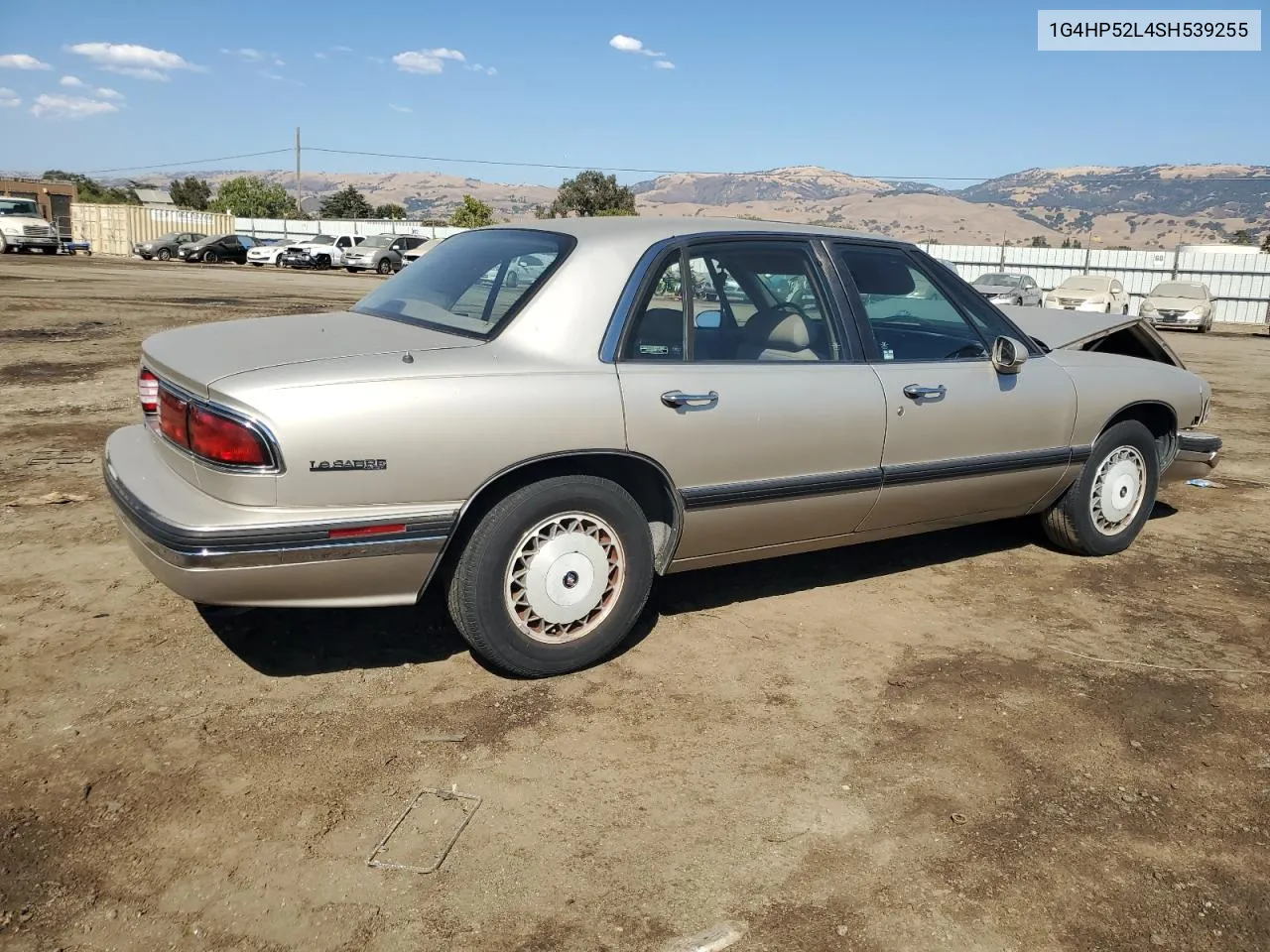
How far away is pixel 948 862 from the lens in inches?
107

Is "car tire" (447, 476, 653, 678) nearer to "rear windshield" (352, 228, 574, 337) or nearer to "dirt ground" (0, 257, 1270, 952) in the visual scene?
"dirt ground" (0, 257, 1270, 952)

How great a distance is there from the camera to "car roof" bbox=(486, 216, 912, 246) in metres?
3.90

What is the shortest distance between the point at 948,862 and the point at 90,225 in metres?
54.6

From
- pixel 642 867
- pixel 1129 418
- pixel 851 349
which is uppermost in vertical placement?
pixel 851 349

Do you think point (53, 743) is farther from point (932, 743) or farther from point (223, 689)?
point (932, 743)

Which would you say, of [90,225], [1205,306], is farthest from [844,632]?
[90,225]

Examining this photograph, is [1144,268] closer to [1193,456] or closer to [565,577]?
[1193,456]

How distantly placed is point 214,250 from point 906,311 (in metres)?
38.9

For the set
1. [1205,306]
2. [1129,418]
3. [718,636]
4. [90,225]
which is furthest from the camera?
[90,225]

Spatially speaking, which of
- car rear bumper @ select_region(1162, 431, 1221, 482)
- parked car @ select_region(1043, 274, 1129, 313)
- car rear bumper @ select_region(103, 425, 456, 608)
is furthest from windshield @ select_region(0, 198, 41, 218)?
car rear bumper @ select_region(1162, 431, 1221, 482)

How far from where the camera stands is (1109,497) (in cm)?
528

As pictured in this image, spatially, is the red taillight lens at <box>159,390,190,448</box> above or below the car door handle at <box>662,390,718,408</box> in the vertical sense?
below

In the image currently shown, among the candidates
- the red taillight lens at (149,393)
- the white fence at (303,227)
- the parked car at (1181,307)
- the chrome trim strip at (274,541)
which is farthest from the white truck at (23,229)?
the chrome trim strip at (274,541)

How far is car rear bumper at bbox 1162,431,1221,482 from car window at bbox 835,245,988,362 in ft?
5.25
